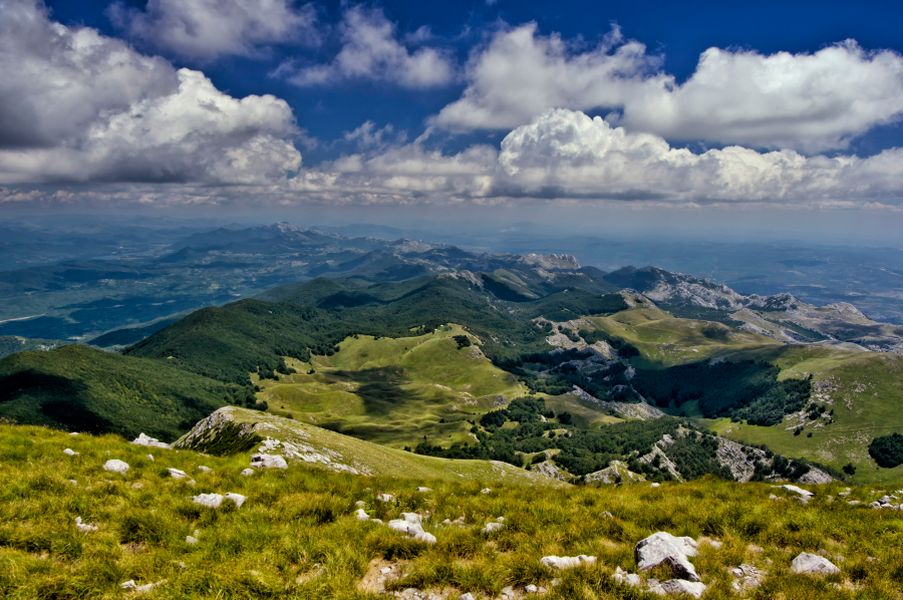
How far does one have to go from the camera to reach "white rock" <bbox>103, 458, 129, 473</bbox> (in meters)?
19.4

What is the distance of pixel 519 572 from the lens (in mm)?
12273

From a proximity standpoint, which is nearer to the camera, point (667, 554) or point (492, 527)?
point (667, 554)

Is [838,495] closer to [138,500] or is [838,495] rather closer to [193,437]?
[138,500]

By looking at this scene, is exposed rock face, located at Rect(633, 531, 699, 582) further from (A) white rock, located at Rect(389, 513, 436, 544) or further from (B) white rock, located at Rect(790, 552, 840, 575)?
(A) white rock, located at Rect(389, 513, 436, 544)

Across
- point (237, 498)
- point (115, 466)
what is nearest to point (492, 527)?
point (237, 498)

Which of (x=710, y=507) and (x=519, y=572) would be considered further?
(x=710, y=507)

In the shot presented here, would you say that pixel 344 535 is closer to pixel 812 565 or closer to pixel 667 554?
pixel 667 554

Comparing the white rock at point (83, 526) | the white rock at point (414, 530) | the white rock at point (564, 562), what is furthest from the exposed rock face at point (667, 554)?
the white rock at point (83, 526)

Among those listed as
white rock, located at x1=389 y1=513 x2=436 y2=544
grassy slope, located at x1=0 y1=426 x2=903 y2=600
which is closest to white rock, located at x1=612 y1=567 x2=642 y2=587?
grassy slope, located at x1=0 y1=426 x2=903 y2=600

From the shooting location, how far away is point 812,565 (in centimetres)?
1311

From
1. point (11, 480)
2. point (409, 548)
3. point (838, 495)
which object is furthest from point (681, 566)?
point (11, 480)

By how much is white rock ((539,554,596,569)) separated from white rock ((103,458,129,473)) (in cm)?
1820

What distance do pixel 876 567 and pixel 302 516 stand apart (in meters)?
17.8

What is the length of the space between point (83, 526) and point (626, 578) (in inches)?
640
